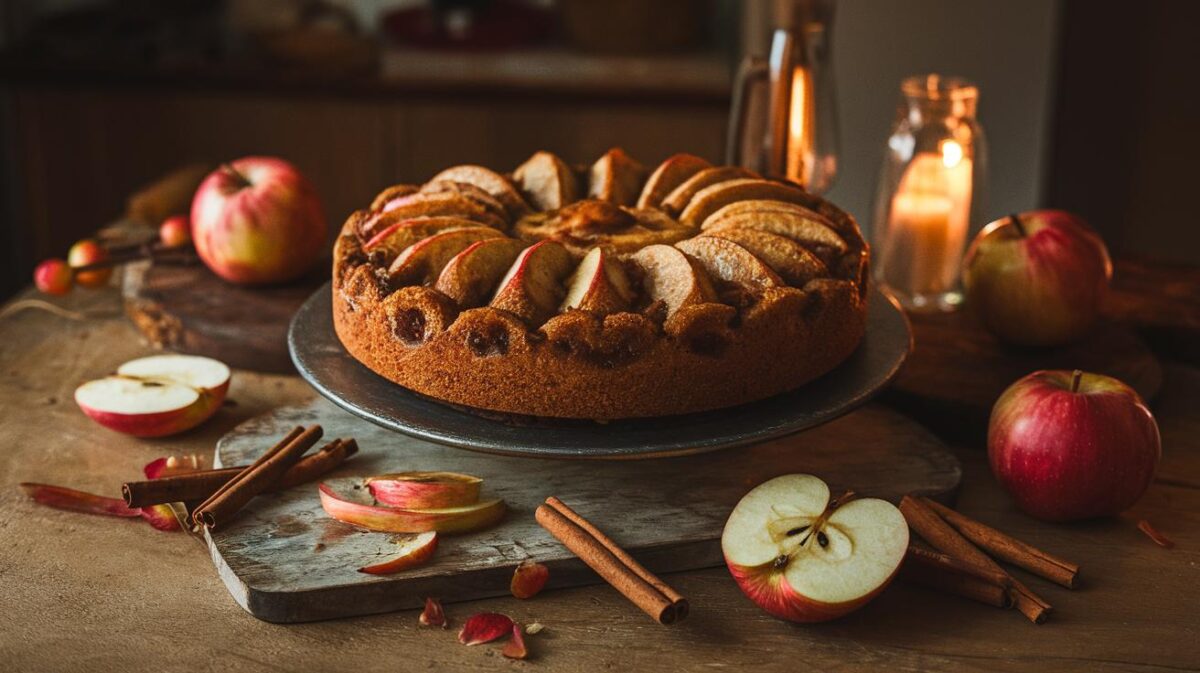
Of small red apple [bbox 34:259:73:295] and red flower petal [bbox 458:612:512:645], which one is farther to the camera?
small red apple [bbox 34:259:73:295]

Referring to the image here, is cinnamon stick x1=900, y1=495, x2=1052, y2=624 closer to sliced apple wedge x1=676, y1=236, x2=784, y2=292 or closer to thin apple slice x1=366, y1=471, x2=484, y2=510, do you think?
sliced apple wedge x1=676, y1=236, x2=784, y2=292

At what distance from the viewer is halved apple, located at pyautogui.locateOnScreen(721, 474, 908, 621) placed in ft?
3.72

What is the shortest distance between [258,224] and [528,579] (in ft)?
2.73

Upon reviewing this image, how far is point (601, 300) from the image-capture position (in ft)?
4.26

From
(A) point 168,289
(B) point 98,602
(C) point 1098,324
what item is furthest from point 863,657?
(A) point 168,289

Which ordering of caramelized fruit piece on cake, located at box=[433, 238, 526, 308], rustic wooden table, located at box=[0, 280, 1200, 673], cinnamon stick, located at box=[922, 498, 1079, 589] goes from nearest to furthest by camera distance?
rustic wooden table, located at box=[0, 280, 1200, 673]
cinnamon stick, located at box=[922, 498, 1079, 589]
caramelized fruit piece on cake, located at box=[433, 238, 526, 308]

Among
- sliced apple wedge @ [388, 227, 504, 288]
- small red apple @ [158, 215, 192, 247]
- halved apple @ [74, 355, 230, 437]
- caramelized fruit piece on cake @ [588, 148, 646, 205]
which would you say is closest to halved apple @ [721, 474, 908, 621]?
sliced apple wedge @ [388, 227, 504, 288]

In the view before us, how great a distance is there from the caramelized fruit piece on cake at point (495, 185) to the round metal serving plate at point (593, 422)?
291 millimetres

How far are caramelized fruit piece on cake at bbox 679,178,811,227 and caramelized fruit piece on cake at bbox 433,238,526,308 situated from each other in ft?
0.85

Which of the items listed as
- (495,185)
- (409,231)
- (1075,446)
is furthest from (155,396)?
(1075,446)

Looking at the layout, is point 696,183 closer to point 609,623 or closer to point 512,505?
point 512,505

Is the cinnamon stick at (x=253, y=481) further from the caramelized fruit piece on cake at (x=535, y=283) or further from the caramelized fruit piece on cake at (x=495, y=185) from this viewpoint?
the caramelized fruit piece on cake at (x=495, y=185)

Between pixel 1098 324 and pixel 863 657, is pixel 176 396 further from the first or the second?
pixel 1098 324

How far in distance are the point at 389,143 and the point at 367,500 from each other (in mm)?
2401
